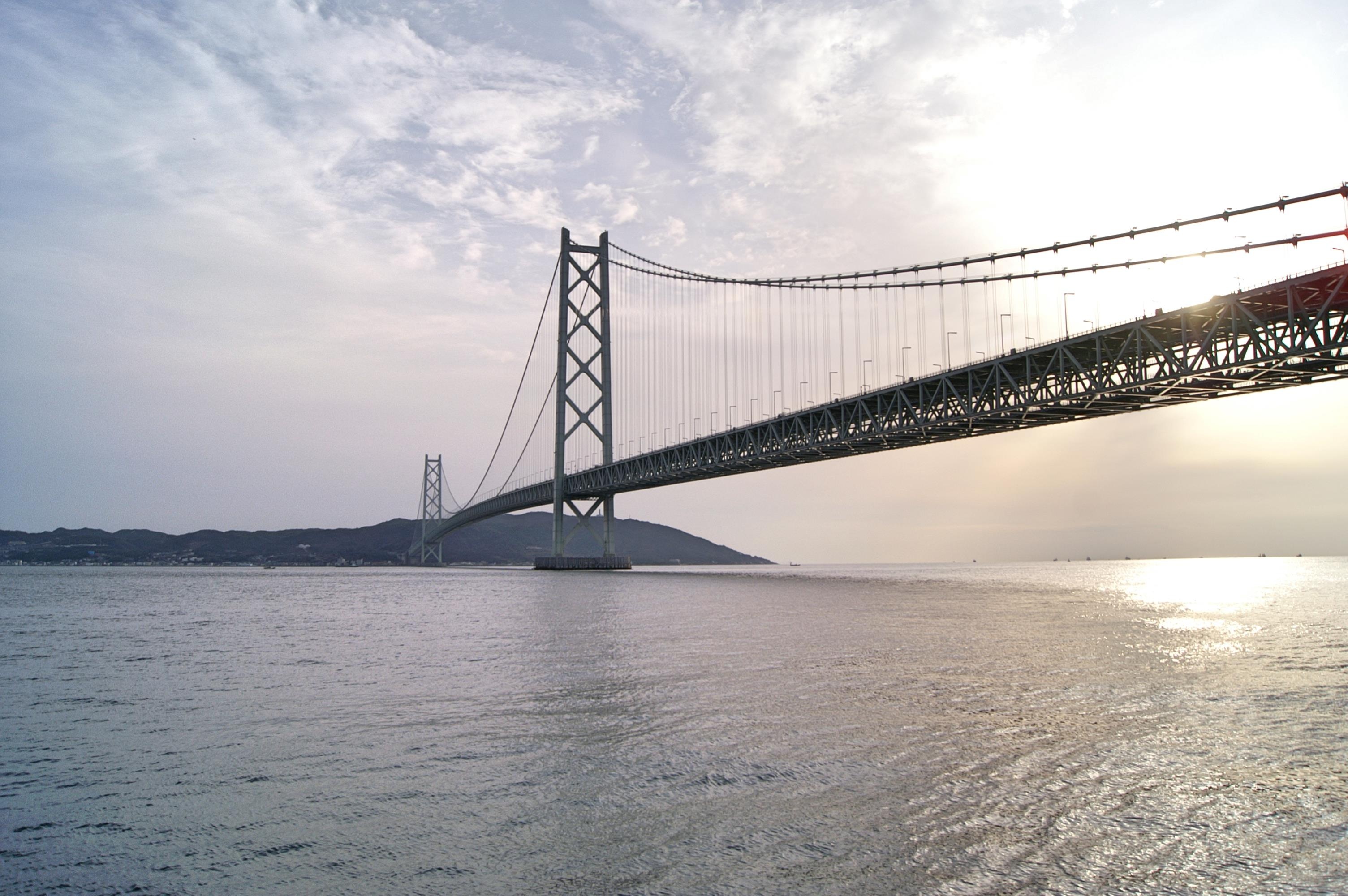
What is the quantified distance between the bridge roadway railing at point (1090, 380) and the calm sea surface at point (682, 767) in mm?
16353

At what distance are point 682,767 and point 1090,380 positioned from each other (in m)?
35.8

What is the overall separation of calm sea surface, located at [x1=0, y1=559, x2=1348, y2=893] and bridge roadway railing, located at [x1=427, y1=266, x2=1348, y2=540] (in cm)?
1635

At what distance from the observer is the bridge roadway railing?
97.6ft

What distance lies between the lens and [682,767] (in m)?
7.55

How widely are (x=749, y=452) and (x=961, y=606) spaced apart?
29.7 metres

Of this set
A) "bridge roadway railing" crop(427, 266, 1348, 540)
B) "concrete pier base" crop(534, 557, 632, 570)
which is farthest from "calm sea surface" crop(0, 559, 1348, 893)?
"concrete pier base" crop(534, 557, 632, 570)

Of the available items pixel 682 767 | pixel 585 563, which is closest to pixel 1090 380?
pixel 682 767

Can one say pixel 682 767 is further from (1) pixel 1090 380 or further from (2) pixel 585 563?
(2) pixel 585 563

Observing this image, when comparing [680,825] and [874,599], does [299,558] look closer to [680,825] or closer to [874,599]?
[874,599]

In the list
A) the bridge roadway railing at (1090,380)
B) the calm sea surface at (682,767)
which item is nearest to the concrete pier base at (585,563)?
the bridge roadway railing at (1090,380)

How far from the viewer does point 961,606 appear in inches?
1228

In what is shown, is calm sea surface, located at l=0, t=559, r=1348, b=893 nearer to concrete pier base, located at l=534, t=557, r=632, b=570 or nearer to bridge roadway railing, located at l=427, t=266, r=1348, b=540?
bridge roadway railing, located at l=427, t=266, r=1348, b=540

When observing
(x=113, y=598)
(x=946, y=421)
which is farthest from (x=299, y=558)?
(x=946, y=421)

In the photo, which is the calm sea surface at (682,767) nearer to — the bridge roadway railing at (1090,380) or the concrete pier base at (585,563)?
the bridge roadway railing at (1090,380)
